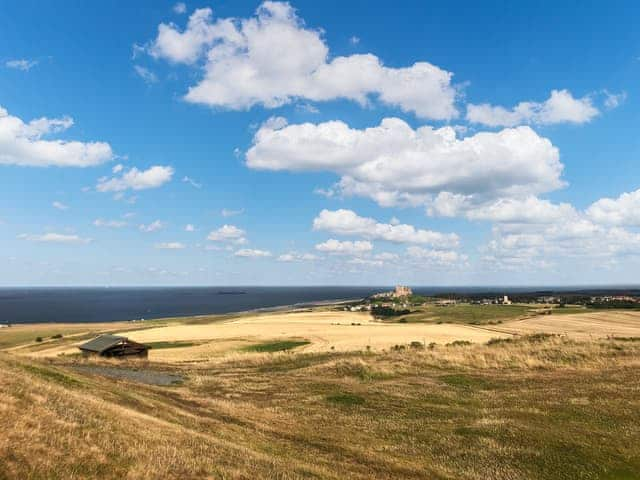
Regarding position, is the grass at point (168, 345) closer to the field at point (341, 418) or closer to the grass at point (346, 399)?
the field at point (341, 418)

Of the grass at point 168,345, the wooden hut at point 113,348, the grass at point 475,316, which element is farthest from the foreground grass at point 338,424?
the grass at point 475,316

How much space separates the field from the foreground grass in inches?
3.2

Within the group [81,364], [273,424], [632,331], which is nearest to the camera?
[273,424]

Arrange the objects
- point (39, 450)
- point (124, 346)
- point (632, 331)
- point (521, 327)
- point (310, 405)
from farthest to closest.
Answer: point (521, 327) < point (632, 331) < point (124, 346) < point (310, 405) < point (39, 450)

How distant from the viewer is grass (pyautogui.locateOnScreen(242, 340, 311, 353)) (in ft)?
226

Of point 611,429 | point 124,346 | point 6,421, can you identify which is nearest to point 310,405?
point 611,429

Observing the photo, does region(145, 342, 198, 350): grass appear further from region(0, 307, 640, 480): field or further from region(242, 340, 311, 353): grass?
region(0, 307, 640, 480): field

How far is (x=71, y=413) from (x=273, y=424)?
10.3 m

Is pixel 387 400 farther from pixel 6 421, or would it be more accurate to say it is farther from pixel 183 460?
pixel 6 421

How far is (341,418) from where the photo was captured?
24016 millimetres

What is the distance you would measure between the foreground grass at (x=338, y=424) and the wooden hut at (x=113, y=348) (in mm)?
16135

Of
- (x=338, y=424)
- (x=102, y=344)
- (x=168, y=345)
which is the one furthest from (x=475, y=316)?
(x=338, y=424)

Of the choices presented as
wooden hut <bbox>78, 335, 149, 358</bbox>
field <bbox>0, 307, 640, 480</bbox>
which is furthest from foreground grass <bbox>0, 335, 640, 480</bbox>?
wooden hut <bbox>78, 335, 149, 358</bbox>

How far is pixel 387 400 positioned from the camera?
Answer: 2836 centimetres
